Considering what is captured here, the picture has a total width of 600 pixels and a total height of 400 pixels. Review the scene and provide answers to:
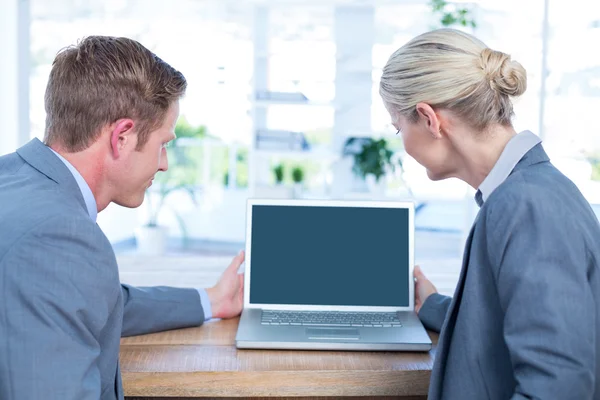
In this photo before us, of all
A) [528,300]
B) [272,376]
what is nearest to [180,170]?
[272,376]

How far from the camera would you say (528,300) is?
3.96ft

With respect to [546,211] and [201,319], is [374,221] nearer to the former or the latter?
[201,319]

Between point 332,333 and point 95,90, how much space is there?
73 cm

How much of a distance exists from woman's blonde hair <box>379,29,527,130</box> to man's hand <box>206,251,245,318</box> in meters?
0.67

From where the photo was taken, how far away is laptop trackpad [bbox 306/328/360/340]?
166 cm

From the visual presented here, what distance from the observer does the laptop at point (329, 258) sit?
1.83m

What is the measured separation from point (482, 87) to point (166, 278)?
6.58 ft

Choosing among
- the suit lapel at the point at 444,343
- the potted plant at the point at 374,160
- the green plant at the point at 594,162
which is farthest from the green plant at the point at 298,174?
the suit lapel at the point at 444,343

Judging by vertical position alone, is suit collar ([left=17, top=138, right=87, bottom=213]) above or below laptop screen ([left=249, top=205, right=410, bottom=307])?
above

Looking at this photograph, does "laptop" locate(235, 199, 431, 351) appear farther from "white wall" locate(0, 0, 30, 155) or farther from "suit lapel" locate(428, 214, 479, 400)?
"white wall" locate(0, 0, 30, 155)

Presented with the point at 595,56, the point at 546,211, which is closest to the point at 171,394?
the point at 546,211

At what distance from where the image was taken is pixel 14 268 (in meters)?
1.06

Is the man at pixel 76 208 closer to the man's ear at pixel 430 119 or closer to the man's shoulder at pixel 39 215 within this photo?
the man's shoulder at pixel 39 215

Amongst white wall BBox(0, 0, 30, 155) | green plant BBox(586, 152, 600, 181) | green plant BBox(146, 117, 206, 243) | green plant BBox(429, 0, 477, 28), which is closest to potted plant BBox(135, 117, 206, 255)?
green plant BBox(146, 117, 206, 243)
